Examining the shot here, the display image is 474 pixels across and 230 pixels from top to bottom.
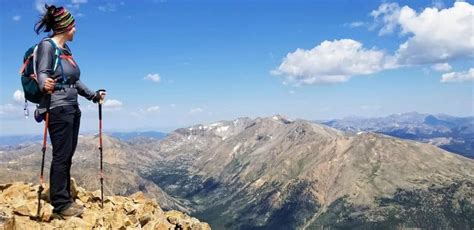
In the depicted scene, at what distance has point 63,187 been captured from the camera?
18.8m

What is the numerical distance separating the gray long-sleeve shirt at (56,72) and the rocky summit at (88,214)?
Answer: 15.0ft

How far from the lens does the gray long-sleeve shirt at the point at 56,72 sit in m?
16.9

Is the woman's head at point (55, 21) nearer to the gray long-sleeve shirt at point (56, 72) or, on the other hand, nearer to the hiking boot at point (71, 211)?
the gray long-sleeve shirt at point (56, 72)

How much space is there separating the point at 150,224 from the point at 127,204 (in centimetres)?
335

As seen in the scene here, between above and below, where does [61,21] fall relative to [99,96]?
above

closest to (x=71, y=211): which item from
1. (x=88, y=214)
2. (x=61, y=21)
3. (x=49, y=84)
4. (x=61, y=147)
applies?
(x=88, y=214)

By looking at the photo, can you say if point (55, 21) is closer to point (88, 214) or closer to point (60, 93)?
point (60, 93)

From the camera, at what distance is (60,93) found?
1778 centimetres

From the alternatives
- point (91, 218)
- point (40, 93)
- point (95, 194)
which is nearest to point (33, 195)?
point (91, 218)

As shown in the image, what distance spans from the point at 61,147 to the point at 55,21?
5.01 metres

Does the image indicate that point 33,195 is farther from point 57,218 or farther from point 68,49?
point 68,49

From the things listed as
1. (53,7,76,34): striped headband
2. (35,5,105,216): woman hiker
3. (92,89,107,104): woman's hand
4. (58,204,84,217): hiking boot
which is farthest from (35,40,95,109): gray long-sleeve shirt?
(58,204,84,217): hiking boot

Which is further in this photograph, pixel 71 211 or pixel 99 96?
pixel 99 96

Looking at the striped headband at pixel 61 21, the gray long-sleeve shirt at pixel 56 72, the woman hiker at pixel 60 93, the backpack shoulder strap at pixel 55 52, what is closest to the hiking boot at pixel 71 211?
the woman hiker at pixel 60 93
